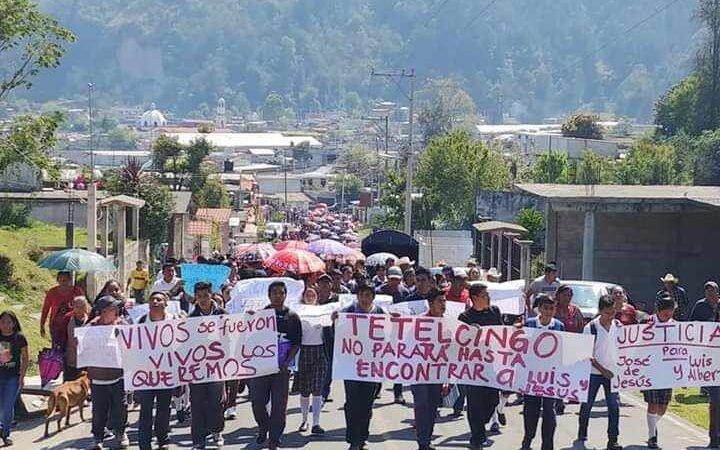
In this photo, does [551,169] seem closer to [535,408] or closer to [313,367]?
[313,367]

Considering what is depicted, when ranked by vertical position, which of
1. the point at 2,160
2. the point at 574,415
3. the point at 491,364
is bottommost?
the point at 574,415

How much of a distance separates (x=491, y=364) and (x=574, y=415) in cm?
311

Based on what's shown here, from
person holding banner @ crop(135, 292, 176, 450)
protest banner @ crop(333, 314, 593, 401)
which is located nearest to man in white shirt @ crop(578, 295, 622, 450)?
protest banner @ crop(333, 314, 593, 401)

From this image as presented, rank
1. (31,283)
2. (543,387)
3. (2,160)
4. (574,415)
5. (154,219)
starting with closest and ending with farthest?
1. (543,387)
2. (574,415)
3. (31,283)
4. (2,160)
5. (154,219)

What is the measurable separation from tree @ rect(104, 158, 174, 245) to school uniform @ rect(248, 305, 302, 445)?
2663cm

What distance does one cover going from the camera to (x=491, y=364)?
12805 millimetres

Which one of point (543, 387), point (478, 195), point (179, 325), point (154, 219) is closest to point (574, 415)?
point (543, 387)

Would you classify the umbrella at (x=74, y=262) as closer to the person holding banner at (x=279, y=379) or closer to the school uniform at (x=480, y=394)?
the person holding banner at (x=279, y=379)

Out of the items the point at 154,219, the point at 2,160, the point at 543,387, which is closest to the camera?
the point at 543,387

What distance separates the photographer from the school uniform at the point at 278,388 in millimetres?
12750

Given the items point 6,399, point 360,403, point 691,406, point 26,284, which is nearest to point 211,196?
point 26,284

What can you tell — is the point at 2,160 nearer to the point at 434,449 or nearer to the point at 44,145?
the point at 44,145

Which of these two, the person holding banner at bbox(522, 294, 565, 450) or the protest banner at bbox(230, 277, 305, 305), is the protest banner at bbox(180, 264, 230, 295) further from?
the person holding banner at bbox(522, 294, 565, 450)

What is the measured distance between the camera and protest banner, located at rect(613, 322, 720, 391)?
44.3 ft
